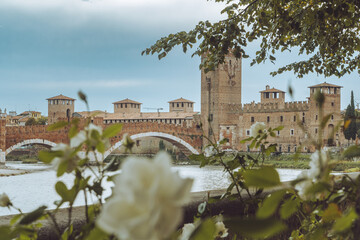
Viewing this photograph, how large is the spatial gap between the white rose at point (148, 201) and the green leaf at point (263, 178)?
0.12 m

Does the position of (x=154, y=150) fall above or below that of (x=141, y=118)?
below

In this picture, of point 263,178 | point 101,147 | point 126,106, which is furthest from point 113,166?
point 126,106

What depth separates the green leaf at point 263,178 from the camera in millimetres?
368

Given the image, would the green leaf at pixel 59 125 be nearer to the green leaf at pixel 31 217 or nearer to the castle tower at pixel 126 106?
the green leaf at pixel 31 217

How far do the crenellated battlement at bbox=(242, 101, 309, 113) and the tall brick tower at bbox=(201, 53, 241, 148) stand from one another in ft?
1.97

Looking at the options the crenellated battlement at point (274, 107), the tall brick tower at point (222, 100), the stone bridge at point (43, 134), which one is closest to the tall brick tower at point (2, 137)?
the stone bridge at point (43, 134)

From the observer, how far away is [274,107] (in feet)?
78.0

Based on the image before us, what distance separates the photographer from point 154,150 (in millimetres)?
29812

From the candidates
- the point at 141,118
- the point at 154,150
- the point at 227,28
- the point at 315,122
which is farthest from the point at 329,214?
the point at 141,118

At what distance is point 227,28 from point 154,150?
27630 mm

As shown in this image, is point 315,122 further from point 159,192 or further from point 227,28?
point 159,192

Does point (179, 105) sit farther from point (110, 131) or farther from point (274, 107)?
point (110, 131)

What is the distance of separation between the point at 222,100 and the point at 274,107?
2.91 m

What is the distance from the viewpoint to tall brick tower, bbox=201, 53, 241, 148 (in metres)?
24.3
